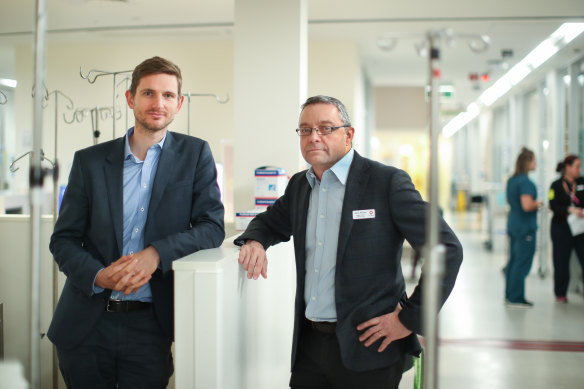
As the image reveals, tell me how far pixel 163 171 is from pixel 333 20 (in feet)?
19.2

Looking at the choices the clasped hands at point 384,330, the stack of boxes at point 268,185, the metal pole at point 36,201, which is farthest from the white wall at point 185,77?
the metal pole at point 36,201

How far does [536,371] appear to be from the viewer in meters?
4.22

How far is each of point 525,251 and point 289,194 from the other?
4819 mm

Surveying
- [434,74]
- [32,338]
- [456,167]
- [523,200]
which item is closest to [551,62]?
[523,200]

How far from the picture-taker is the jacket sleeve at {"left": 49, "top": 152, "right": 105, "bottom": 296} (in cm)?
191

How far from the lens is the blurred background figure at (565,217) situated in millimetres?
6449

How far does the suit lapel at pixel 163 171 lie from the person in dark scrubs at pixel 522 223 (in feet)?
16.7

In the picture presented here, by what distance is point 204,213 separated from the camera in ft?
6.91

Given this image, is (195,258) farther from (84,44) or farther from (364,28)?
(84,44)

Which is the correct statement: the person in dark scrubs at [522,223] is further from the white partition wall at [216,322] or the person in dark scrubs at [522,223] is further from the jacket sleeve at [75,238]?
the jacket sleeve at [75,238]

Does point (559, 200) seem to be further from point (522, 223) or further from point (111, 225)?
point (111, 225)

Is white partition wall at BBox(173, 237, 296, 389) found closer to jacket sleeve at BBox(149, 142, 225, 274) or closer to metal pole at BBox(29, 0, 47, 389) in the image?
jacket sleeve at BBox(149, 142, 225, 274)

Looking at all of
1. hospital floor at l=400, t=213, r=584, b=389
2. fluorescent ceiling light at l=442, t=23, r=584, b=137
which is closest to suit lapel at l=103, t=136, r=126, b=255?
hospital floor at l=400, t=213, r=584, b=389

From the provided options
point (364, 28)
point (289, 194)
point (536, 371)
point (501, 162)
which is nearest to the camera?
point (289, 194)
